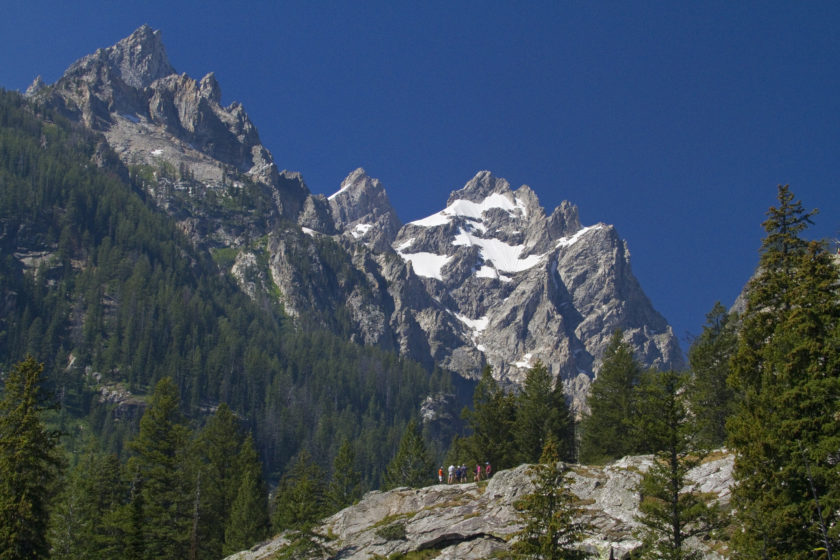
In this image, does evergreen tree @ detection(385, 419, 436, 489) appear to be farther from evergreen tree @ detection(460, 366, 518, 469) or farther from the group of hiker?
the group of hiker

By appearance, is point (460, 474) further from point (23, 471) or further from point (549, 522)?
point (23, 471)

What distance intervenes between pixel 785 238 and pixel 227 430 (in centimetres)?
5779

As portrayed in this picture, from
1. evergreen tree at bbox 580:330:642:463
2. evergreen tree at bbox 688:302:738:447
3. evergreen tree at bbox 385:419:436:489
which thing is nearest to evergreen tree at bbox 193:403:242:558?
evergreen tree at bbox 385:419:436:489

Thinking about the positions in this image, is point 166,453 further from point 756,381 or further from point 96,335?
point 96,335

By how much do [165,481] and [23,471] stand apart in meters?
21.9

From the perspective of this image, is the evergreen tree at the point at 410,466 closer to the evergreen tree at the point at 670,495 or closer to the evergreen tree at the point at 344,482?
the evergreen tree at the point at 344,482

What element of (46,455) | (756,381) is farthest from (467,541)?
(46,455)

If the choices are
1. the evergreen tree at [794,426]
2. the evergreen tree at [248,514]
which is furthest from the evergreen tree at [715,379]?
the evergreen tree at [248,514]

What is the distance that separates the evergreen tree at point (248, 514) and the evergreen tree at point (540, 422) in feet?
80.6

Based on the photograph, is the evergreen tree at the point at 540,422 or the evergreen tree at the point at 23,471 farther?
the evergreen tree at the point at 540,422

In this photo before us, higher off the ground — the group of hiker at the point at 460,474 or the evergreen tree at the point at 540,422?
the evergreen tree at the point at 540,422

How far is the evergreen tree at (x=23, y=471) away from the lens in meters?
35.0

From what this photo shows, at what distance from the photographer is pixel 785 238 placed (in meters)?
36.7

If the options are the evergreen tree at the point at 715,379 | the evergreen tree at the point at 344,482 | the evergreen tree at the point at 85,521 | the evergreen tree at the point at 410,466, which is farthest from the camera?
the evergreen tree at the point at 344,482
